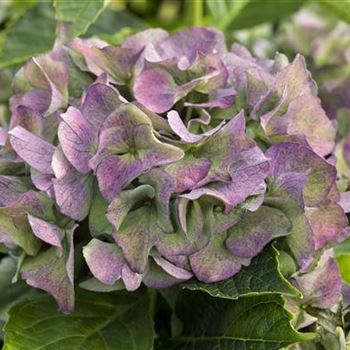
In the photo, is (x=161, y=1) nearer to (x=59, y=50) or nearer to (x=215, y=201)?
(x=59, y=50)

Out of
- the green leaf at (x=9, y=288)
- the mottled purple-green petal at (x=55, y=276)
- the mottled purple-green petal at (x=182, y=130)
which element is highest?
the mottled purple-green petal at (x=182, y=130)

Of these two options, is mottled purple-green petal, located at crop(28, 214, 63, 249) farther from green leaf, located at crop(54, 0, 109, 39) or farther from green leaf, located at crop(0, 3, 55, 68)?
green leaf, located at crop(0, 3, 55, 68)

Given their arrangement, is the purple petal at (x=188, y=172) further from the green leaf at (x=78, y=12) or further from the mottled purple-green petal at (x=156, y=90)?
the green leaf at (x=78, y=12)

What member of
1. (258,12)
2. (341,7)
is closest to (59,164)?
(341,7)

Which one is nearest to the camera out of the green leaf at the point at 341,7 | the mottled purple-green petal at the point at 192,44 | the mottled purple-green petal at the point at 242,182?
the mottled purple-green petal at the point at 242,182

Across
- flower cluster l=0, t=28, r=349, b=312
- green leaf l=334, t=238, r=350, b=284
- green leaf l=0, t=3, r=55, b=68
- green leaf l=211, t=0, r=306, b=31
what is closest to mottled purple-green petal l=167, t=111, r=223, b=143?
flower cluster l=0, t=28, r=349, b=312

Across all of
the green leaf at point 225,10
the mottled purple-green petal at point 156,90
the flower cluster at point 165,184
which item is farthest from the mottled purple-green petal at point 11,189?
the green leaf at point 225,10

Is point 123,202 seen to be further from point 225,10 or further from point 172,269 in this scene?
point 225,10
